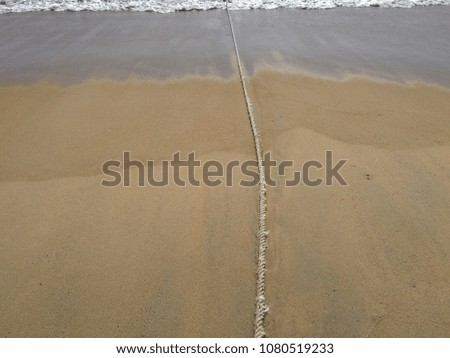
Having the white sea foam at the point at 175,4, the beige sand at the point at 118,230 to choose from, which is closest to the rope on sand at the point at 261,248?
the beige sand at the point at 118,230

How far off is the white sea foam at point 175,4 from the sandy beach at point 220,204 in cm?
307

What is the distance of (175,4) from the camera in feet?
25.8

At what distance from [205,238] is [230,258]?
0.92 ft

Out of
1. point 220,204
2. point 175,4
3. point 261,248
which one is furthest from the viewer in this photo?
point 175,4

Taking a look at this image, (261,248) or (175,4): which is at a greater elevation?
(175,4)

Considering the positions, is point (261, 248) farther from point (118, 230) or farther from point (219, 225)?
point (118, 230)

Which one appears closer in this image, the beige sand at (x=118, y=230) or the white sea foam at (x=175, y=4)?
the beige sand at (x=118, y=230)

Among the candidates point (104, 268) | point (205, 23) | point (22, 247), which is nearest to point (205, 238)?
point (104, 268)

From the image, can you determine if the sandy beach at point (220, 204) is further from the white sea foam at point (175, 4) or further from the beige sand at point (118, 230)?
the white sea foam at point (175, 4)

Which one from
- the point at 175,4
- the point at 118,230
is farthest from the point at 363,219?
the point at 175,4

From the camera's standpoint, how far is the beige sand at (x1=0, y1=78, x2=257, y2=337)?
227cm

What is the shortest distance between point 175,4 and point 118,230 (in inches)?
272

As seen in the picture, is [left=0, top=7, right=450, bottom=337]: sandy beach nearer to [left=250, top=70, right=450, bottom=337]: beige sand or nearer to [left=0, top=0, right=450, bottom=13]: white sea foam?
[left=250, top=70, right=450, bottom=337]: beige sand

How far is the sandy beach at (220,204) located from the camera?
2.29 m
